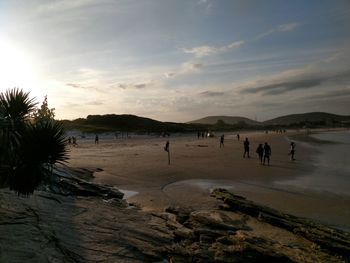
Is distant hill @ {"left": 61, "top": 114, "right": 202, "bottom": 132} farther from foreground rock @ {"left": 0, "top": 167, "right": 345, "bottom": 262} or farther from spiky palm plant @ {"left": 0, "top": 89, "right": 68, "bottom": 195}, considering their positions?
spiky palm plant @ {"left": 0, "top": 89, "right": 68, "bottom": 195}

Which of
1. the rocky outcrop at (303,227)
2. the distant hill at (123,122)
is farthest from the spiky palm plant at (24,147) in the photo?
the distant hill at (123,122)

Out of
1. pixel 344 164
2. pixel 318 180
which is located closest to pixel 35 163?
pixel 318 180

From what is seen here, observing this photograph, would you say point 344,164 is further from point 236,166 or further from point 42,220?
point 42,220

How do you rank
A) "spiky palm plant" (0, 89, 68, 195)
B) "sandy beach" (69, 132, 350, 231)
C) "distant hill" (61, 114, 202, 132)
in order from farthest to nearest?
"distant hill" (61, 114, 202, 132) < "sandy beach" (69, 132, 350, 231) < "spiky palm plant" (0, 89, 68, 195)

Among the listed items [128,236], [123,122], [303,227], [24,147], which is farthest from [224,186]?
[123,122]

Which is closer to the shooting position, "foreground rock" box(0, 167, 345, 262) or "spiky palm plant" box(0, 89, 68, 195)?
"foreground rock" box(0, 167, 345, 262)

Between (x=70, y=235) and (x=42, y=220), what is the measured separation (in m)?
0.89

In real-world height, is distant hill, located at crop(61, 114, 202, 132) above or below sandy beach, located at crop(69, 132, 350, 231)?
above

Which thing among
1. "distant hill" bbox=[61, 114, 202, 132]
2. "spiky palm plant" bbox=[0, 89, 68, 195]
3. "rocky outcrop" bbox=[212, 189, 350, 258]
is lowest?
"rocky outcrop" bbox=[212, 189, 350, 258]

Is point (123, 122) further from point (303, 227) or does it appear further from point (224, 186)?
point (303, 227)

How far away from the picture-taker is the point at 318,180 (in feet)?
66.9

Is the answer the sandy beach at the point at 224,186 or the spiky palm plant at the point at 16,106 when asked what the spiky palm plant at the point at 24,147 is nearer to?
the spiky palm plant at the point at 16,106

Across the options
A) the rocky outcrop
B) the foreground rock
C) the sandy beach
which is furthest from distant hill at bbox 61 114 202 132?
the foreground rock

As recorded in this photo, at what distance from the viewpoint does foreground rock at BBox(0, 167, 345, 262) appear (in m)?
6.58
